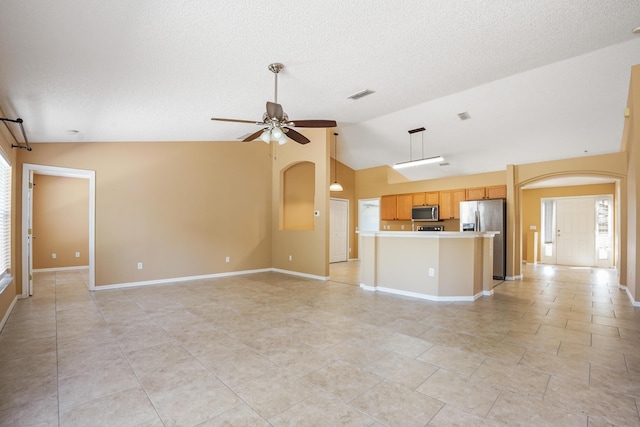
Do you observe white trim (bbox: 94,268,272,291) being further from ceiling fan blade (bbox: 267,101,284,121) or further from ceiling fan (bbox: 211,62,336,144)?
ceiling fan blade (bbox: 267,101,284,121)

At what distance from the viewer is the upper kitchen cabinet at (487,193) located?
267 inches

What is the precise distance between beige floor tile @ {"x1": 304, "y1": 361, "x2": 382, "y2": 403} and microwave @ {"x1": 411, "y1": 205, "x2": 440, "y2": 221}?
607 centimetres

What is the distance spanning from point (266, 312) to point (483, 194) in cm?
569

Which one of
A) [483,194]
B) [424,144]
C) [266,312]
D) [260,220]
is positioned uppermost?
[424,144]

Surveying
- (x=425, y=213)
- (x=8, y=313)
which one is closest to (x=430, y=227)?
(x=425, y=213)

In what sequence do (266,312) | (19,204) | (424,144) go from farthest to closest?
(424,144) < (19,204) < (266,312)

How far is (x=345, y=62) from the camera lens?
126 inches

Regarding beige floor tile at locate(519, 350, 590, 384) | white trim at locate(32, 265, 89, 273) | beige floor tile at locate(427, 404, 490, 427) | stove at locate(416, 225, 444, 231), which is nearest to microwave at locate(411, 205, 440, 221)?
stove at locate(416, 225, 444, 231)

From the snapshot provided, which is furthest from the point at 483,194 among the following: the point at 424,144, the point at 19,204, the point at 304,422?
the point at 19,204

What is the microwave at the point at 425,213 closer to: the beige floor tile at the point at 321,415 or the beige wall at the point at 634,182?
the beige wall at the point at 634,182

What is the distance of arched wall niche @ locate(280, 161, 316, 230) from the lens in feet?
24.1

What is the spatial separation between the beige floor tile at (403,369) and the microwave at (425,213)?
18.9 feet

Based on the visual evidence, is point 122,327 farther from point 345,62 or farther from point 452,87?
point 452,87

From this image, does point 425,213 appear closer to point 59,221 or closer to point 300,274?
point 300,274
